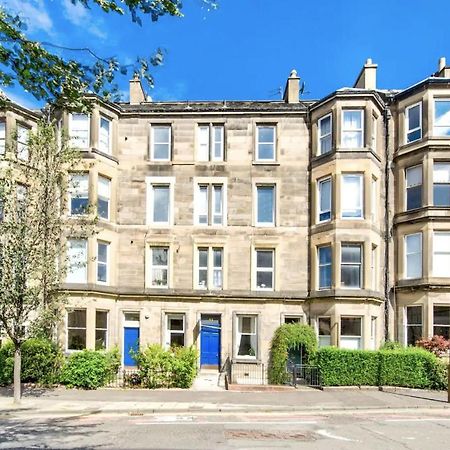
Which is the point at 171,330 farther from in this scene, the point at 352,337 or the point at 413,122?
the point at 413,122

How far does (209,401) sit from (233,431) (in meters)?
4.61

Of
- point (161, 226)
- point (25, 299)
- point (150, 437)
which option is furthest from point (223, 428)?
point (161, 226)

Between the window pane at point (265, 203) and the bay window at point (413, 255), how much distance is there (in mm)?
6632

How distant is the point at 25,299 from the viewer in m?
15.6

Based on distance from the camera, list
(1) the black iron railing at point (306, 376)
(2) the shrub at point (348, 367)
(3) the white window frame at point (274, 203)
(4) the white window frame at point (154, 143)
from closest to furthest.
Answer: (2) the shrub at point (348, 367)
(1) the black iron railing at point (306, 376)
(3) the white window frame at point (274, 203)
(4) the white window frame at point (154, 143)

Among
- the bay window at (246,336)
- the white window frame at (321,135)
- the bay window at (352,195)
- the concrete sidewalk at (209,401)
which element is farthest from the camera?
the bay window at (246,336)

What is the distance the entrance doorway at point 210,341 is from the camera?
23844 mm

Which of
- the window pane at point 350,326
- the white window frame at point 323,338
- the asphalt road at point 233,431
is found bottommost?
the asphalt road at point 233,431

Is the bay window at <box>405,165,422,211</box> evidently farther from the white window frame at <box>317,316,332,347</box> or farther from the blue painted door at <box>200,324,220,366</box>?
the blue painted door at <box>200,324,220,366</box>

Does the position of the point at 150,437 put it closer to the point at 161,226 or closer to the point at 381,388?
the point at 381,388

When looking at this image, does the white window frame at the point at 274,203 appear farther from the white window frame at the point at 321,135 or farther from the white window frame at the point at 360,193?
the white window frame at the point at 360,193

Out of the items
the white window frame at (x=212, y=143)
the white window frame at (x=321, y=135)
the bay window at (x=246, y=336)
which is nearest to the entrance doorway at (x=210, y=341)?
the bay window at (x=246, y=336)

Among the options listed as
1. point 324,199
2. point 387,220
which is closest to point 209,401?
point 324,199

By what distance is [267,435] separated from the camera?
11.3 m
